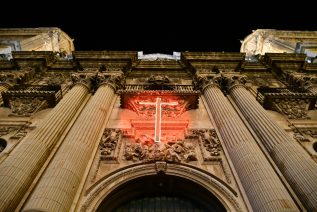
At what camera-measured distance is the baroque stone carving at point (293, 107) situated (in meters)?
15.1

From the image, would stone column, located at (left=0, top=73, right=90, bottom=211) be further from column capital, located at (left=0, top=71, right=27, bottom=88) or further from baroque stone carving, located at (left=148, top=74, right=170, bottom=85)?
baroque stone carving, located at (left=148, top=74, right=170, bottom=85)

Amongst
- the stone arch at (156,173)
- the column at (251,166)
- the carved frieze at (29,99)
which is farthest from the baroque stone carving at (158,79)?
the stone arch at (156,173)

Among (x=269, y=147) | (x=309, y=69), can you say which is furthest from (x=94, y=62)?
(x=309, y=69)

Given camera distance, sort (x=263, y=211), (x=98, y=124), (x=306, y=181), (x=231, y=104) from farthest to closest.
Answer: (x=231, y=104), (x=98, y=124), (x=306, y=181), (x=263, y=211)

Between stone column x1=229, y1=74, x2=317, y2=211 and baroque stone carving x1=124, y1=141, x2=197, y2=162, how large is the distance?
284 centimetres

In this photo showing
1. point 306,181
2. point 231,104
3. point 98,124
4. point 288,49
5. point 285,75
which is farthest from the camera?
point 288,49

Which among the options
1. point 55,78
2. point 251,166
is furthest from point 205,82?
point 55,78

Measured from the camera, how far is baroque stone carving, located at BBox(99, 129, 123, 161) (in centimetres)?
1168

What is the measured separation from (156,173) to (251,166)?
3.18 metres

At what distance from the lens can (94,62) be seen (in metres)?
20.5

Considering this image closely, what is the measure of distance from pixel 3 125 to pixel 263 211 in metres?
11.2

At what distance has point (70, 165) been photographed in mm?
9930

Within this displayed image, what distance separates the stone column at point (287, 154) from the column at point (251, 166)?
19.5 inches

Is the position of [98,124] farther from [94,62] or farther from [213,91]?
[94,62]
